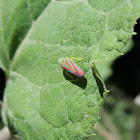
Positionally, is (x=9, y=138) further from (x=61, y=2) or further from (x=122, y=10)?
(x=122, y=10)

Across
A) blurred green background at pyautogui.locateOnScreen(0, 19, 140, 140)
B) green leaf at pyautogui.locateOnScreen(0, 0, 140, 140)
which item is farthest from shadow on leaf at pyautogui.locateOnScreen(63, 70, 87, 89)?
blurred green background at pyautogui.locateOnScreen(0, 19, 140, 140)

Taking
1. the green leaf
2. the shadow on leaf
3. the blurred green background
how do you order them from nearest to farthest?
1. the green leaf
2. the shadow on leaf
3. the blurred green background

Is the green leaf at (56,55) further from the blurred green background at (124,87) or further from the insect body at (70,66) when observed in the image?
the blurred green background at (124,87)

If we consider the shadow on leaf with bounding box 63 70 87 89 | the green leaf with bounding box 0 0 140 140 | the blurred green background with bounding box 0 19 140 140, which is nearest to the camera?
the green leaf with bounding box 0 0 140 140

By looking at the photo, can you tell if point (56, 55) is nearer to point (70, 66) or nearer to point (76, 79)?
point (70, 66)

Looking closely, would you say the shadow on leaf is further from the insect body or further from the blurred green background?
the blurred green background

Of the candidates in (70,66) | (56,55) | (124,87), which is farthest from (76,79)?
(124,87)

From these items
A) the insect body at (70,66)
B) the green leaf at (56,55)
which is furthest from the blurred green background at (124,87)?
the insect body at (70,66)
